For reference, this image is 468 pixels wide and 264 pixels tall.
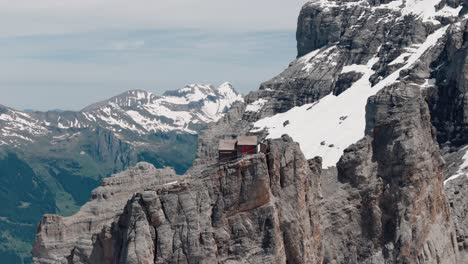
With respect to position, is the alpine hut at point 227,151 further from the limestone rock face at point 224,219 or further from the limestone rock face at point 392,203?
the limestone rock face at point 392,203

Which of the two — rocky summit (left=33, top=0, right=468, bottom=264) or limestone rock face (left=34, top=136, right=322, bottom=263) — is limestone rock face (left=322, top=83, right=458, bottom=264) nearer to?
rocky summit (left=33, top=0, right=468, bottom=264)

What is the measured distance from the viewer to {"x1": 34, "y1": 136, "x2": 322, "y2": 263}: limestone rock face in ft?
182

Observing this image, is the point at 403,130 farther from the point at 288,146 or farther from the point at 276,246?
the point at 276,246

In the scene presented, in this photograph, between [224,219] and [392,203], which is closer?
[224,219]

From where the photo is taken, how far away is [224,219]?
5703cm

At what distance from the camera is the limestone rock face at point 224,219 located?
55.5 metres

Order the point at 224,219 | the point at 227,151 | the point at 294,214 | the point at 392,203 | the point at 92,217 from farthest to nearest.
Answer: the point at 92,217
the point at 392,203
the point at 227,151
the point at 294,214
the point at 224,219

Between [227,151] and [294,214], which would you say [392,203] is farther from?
[227,151]

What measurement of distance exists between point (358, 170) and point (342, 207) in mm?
3384

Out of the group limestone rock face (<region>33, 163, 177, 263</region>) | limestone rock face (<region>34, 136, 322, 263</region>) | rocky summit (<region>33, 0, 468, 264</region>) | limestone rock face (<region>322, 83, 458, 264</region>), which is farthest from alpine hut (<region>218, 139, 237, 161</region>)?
limestone rock face (<region>33, 163, 177, 263</region>)

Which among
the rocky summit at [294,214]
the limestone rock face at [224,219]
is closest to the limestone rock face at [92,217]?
the rocky summit at [294,214]

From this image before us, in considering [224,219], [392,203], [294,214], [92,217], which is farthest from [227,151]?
[92,217]

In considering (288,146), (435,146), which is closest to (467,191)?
(435,146)

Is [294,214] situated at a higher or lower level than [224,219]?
lower
